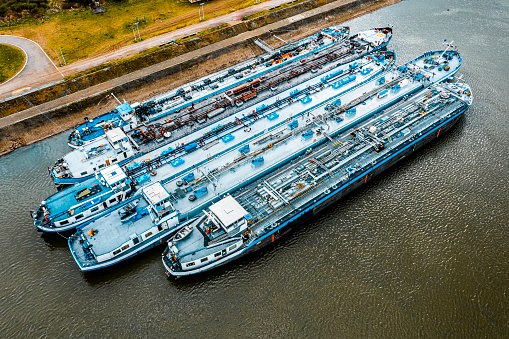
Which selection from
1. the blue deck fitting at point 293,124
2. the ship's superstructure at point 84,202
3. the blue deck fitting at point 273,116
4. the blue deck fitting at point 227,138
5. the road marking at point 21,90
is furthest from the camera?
the road marking at point 21,90

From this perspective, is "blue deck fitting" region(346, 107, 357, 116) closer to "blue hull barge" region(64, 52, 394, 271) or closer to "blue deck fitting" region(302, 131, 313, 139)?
"blue deck fitting" region(302, 131, 313, 139)

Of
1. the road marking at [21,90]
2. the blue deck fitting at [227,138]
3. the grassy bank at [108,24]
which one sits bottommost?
the blue deck fitting at [227,138]

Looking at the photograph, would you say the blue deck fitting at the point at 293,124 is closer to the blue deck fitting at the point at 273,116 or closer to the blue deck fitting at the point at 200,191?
the blue deck fitting at the point at 273,116

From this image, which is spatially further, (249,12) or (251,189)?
(249,12)

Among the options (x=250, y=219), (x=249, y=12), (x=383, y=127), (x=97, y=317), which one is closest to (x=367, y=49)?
(x=383, y=127)

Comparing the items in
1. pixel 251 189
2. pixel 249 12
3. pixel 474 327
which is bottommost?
pixel 474 327

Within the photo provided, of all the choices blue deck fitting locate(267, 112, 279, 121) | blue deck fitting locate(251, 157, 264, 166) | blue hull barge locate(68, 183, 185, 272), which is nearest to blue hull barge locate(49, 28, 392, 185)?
blue deck fitting locate(267, 112, 279, 121)

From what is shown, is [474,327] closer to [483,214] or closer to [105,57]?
[483,214]

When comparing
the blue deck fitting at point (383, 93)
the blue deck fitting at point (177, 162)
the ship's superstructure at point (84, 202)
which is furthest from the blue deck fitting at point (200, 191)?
the blue deck fitting at point (383, 93)
